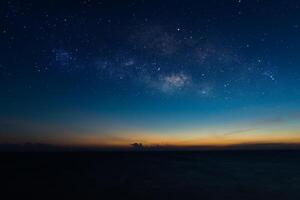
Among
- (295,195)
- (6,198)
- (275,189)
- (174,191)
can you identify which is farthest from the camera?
(275,189)

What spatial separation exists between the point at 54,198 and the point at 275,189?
21652 millimetres

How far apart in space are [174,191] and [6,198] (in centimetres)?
1469

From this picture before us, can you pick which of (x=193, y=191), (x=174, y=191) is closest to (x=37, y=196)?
(x=174, y=191)

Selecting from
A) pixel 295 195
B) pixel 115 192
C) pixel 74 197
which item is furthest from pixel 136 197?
pixel 295 195

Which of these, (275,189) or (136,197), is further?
(275,189)

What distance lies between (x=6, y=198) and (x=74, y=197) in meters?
5.38

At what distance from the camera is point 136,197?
23312 mm

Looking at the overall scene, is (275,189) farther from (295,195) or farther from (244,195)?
(244,195)

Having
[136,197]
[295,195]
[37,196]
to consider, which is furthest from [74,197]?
[295,195]

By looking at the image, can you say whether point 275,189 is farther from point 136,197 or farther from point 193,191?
point 136,197

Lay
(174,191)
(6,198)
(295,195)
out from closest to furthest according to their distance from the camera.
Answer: (6,198), (295,195), (174,191)

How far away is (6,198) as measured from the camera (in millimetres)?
22172

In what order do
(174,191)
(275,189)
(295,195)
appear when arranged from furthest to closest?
(275,189), (174,191), (295,195)

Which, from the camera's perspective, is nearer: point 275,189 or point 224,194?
point 224,194
